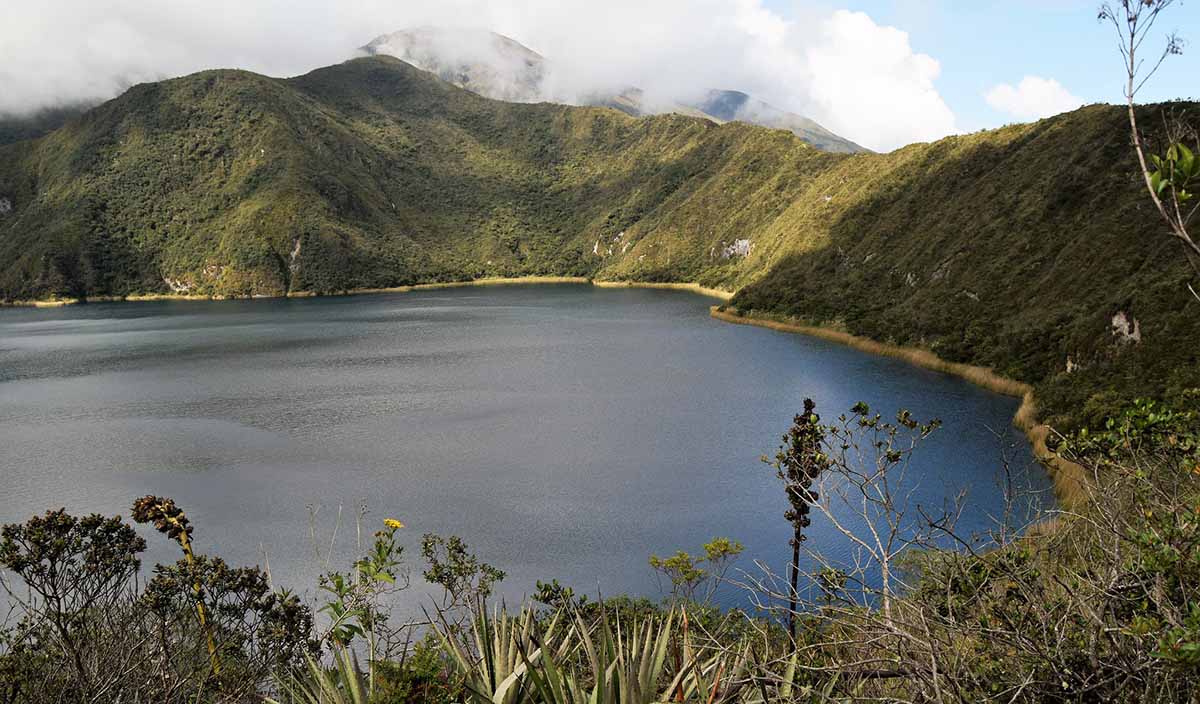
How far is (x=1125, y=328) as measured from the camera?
38.3 meters

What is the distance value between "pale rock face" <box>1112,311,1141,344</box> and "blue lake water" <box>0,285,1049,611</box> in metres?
6.75

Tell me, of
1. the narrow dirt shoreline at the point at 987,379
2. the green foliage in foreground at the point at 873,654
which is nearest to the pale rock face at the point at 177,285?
the narrow dirt shoreline at the point at 987,379

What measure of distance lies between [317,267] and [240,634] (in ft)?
595

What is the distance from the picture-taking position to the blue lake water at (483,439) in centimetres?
2752

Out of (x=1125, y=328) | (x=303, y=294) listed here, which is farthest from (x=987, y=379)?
(x=303, y=294)

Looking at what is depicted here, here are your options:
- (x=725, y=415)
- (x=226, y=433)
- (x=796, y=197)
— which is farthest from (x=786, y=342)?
(x=796, y=197)

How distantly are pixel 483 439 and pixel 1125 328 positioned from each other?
1343 inches

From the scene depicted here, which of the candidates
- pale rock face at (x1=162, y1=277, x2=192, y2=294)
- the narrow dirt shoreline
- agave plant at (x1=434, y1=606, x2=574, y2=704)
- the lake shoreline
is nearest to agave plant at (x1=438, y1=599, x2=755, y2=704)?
agave plant at (x1=434, y1=606, x2=574, y2=704)

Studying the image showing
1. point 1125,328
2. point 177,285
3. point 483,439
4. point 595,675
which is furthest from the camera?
point 177,285

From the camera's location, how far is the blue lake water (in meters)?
27.5

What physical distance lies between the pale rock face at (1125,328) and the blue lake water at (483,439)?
6.75m

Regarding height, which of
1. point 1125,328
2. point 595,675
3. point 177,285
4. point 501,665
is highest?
point 1125,328

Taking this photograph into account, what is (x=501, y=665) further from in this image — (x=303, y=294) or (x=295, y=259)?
(x=295, y=259)

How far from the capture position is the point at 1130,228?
48.8 metres
